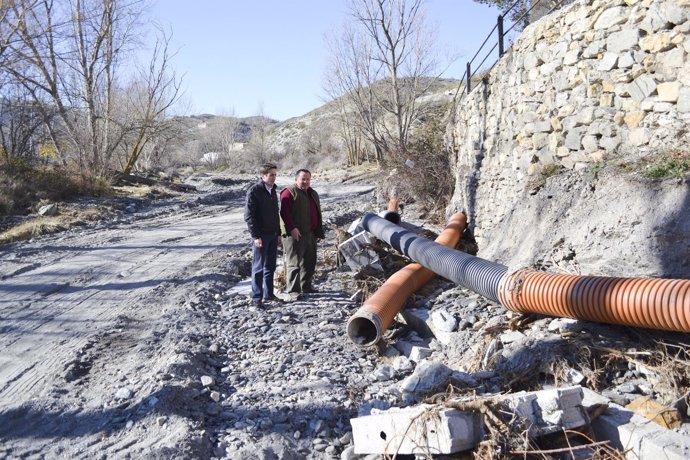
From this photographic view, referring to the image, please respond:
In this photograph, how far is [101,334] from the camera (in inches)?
237

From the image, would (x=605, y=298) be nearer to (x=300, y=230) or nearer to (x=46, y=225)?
(x=300, y=230)

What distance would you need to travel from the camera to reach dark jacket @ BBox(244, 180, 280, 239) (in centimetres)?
700

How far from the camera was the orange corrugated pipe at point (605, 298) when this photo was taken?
3822 millimetres

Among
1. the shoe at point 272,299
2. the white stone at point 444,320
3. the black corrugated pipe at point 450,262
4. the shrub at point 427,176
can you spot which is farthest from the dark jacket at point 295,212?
the shrub at point 427,176

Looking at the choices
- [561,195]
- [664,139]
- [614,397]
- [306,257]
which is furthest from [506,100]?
[614,397]

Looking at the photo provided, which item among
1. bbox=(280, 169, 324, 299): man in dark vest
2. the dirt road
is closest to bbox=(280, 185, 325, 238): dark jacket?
bbox=(280, 169, 324, 299): man in dark vest

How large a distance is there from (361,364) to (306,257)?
2.59 metres

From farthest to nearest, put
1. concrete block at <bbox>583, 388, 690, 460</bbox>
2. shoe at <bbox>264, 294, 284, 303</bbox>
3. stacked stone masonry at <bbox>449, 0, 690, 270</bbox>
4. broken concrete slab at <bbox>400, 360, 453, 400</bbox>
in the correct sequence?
shoe at <bbox>264, 294, 284, 303</bbox>
stacked stone masonry at <bbox>449, 0, 690, 270</bbox>
broken concrete slab at <bbox>400, 360, 453, 400</bbox>
concrete block at <bbox>583, 388, 690, 460</bbox>

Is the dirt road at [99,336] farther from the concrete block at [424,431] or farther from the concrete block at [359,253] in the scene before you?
the concrete block at [359,253]

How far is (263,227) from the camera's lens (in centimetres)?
718

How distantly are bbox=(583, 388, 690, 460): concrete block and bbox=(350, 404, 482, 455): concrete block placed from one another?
2.91 feet

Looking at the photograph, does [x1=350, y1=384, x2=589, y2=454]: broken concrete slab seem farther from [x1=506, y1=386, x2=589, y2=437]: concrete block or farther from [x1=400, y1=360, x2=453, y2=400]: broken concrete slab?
[x1=400, y1=360, x2=453, y2=400]: broken concrete slab

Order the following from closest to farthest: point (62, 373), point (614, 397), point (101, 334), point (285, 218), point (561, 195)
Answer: point (614, 397), point (62, 373), point (101, 334), point (561, 195), point (285, 218)

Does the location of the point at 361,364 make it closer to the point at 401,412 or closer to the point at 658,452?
the point at 401,412
